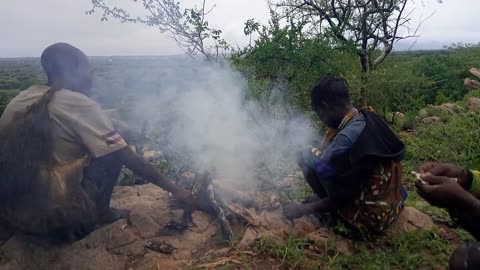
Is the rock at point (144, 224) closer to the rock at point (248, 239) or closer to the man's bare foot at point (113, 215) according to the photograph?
the man's bare foot at point (113, 215)

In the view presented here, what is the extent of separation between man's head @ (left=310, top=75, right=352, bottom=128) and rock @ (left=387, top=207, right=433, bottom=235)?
3.28 ft

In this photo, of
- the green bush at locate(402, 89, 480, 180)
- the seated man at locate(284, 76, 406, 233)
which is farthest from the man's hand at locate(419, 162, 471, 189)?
the green bush at locate(402, 89, 480, 180)

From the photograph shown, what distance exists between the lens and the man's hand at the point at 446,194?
2.15 metres

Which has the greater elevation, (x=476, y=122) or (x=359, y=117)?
(x=359, y=117)

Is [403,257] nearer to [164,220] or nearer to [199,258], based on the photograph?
[199,258]

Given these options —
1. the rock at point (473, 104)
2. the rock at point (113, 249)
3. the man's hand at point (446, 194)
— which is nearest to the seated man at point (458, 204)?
the man's hand at point (446, 194)

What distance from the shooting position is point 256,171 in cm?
442

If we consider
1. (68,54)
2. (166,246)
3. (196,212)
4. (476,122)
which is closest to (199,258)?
(166,246)

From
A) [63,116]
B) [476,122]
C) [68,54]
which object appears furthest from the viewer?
[476,122]

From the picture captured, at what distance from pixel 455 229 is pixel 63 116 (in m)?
3.35

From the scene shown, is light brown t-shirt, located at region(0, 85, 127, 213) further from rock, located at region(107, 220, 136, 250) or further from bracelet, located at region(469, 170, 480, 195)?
bracelet, located at region(469, 170, 480, 195)

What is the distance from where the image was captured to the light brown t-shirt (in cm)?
287

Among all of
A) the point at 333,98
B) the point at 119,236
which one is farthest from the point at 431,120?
the point at 119,236

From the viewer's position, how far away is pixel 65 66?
122 inches
